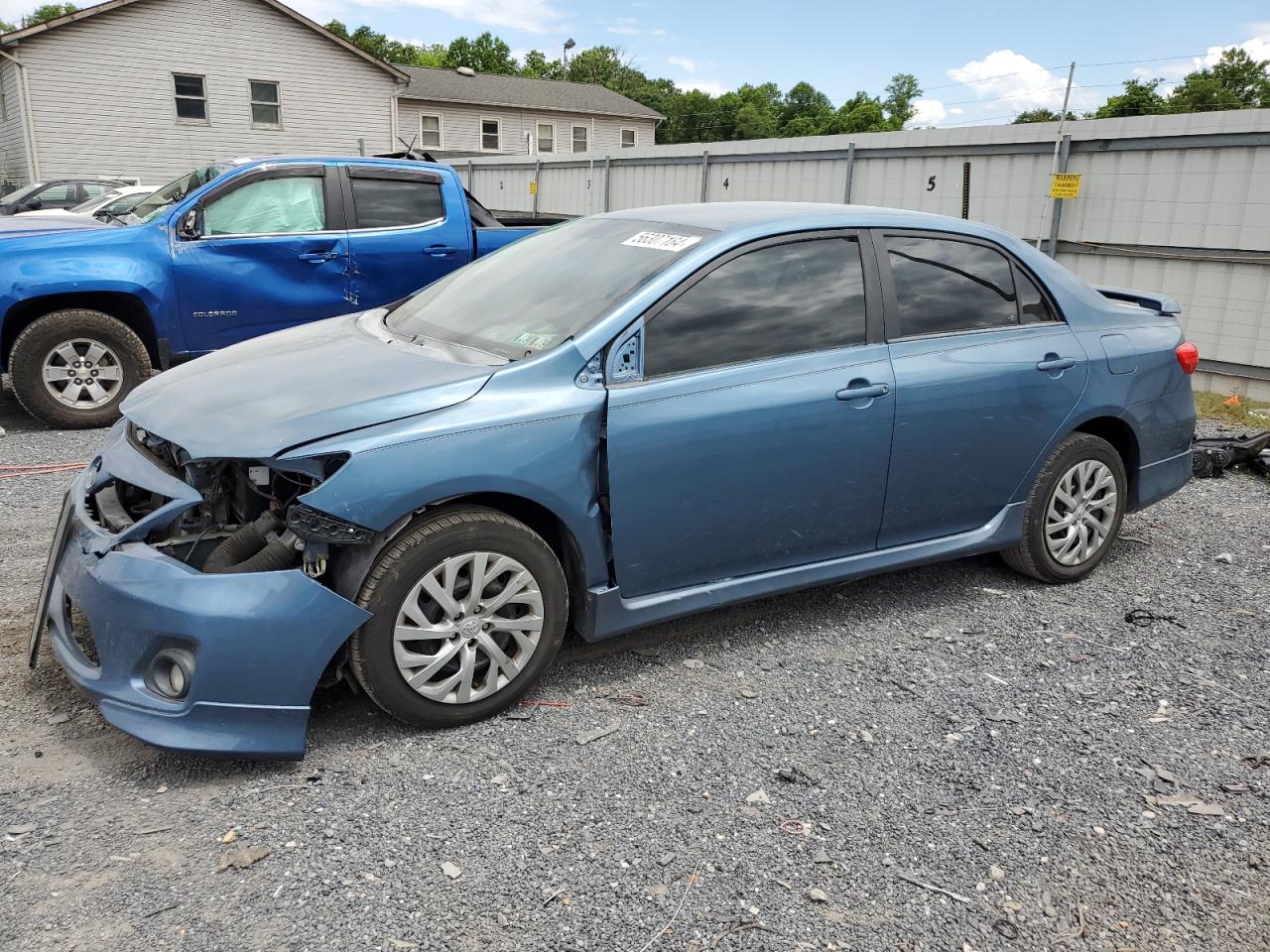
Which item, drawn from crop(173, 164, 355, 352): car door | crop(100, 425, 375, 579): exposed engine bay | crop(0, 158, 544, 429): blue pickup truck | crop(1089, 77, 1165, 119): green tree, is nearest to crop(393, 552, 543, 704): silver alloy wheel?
crop(100, 425, 375, 579): exposed engine bay

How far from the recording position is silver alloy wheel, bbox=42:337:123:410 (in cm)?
707

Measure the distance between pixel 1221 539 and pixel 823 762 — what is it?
346 centimetres

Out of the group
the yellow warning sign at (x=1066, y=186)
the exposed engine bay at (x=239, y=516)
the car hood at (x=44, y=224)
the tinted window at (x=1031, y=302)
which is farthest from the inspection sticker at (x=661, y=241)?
the yellow warning sign at (x=1066, y=186)

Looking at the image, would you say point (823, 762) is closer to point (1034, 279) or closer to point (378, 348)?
point (378, 348)

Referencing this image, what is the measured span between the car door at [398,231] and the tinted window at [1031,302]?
501cm

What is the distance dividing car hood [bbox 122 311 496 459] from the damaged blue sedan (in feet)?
0.04

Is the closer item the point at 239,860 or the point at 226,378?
the point at 239,860

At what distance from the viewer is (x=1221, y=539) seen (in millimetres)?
5508

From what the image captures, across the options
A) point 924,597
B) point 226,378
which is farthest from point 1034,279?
point 226,378

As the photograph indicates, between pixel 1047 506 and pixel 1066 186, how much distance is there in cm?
709

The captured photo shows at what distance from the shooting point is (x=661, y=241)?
3908mm

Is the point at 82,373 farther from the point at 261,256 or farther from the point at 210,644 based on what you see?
the point at 210,644

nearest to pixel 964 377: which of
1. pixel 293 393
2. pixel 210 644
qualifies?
pixel 293 393

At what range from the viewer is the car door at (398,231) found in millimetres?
8000
